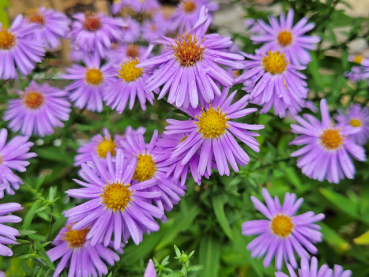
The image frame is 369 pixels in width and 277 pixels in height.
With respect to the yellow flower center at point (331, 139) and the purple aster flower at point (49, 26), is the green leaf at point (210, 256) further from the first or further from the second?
the purple aster flower at point (49, 26)

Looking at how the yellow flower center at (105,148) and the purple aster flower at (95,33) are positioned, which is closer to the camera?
the yellow flower center at (105,148)

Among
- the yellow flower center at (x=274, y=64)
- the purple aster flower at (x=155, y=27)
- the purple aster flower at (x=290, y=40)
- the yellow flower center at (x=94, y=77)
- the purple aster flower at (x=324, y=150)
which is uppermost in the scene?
the purple aster flower at (x=155, y=27)

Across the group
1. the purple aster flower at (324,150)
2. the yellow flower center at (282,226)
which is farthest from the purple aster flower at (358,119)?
the yellow flower center at (282,226)

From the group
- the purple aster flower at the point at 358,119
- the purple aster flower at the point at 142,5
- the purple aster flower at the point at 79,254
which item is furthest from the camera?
the purple aster flower at the point at 142,5

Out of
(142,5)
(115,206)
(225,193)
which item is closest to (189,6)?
(142,5)

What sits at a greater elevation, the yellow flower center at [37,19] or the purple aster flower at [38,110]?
the yellow flower center at [37,19]

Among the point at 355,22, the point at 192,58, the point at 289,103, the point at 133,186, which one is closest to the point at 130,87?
the point at 192,58
